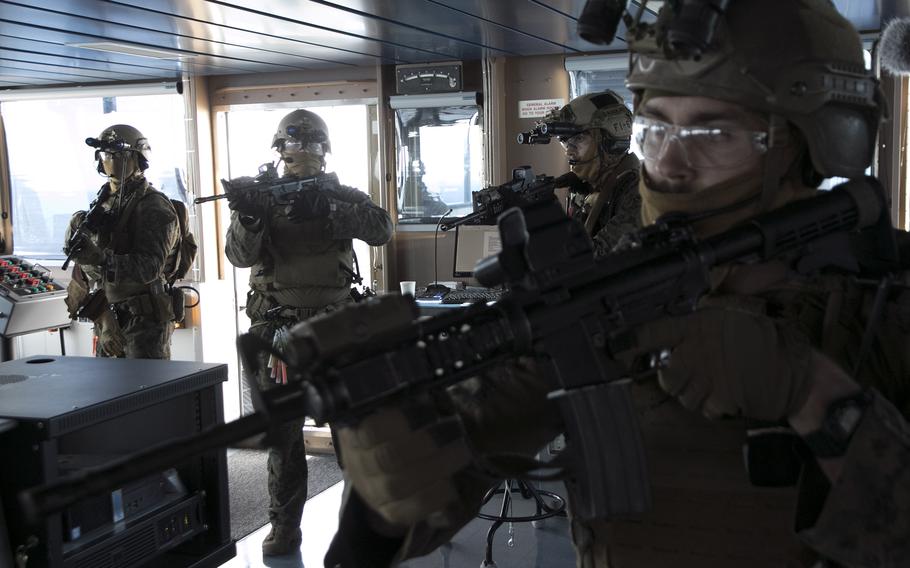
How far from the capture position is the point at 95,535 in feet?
5.61

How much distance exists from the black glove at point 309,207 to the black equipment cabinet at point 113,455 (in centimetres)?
160

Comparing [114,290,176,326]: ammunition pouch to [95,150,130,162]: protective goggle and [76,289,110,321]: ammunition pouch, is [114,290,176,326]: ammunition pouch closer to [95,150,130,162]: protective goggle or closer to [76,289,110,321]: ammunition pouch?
[76,289,110,321]: ammunition pouch

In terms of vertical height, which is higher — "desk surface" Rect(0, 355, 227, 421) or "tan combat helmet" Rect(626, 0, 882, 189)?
"tan combat helmet" Rect(626, 0, 882, 189)

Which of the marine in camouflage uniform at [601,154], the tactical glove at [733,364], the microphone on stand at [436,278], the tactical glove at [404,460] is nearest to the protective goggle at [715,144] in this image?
the tactical glove at [733,364]

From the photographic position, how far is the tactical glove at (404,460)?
961 mm

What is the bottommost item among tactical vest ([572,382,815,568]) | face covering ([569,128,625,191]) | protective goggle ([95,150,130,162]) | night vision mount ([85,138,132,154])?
tactical vest ([572,382,815,568])

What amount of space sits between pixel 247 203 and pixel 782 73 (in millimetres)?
2894

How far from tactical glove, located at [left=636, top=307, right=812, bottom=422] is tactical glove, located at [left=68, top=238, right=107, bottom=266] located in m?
4.10

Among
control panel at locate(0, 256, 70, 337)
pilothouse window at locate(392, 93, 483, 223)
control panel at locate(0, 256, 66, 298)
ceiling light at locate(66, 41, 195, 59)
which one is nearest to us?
ceiling light at locate(66, 41, 195, 59)

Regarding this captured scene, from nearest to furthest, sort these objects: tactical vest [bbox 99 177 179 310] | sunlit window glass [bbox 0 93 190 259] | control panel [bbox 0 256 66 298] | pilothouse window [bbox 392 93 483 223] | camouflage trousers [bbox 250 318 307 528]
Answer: camouflage trousers [bbox 250 318 307 528], tactical vest [bbox 99 177 179 310], pilothouse window [bbox 392 93 483 223], control panel [bbox 0 256 66 298], sunlit window glass [bbox 0 93 190 259]

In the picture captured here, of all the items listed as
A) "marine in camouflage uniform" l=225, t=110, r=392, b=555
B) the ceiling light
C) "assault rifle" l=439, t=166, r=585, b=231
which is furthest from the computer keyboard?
the ceiling light

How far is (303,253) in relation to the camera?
12.6 ft

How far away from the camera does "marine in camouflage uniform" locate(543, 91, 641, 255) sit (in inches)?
145

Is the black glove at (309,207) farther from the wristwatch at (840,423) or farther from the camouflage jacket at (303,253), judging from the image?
the wristwatch at (840,423)
